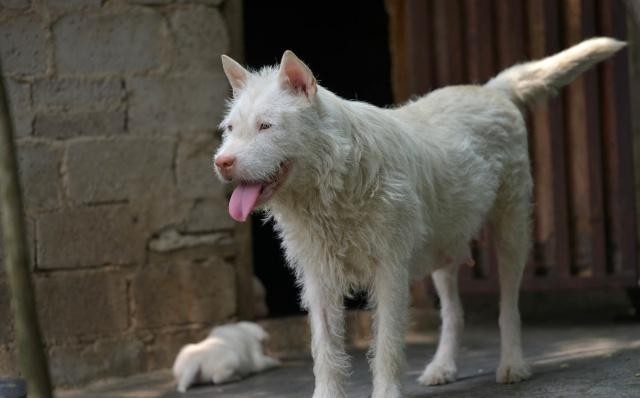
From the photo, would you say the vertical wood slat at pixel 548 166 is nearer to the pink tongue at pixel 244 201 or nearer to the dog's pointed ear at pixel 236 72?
the dog's pointed ear at pixel 236 72

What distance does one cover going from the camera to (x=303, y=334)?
713 centimetres

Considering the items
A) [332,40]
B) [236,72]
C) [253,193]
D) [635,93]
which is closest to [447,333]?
[253,193]

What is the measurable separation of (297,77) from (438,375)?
1.81 meters

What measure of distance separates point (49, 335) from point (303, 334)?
1750mm

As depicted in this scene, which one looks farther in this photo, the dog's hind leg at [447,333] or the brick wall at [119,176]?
the brick wall at [119,176]

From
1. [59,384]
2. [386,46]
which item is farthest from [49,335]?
[386,46]

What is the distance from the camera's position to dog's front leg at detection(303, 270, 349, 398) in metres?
4.40

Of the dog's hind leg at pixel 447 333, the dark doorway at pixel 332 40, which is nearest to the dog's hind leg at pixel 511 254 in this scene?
the dog's hind leg at pixel 447 333

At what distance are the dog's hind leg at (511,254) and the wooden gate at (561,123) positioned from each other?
1810mm

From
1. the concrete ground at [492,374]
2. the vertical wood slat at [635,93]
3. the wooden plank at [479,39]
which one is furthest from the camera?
the vertical wood slat at [635,93]

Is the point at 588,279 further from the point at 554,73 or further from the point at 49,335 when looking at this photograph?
the point at 49,335

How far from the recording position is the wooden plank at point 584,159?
273 inches

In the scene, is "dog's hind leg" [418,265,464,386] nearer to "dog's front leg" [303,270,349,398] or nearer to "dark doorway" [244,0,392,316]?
"dog's front leg" [303,270,349,398]

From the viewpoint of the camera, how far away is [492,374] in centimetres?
542
